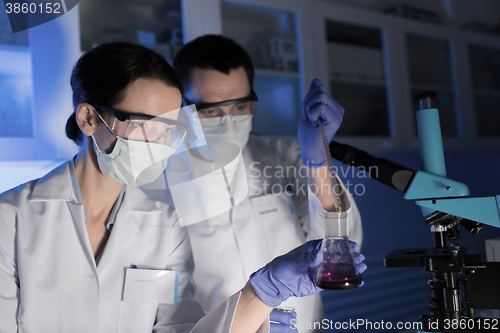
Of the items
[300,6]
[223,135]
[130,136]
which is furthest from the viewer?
[300,6]

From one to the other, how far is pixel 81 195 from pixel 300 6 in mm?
1603

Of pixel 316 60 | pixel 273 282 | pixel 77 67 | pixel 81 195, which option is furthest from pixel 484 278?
pixel 316 60

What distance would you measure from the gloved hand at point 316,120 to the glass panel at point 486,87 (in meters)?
2.21

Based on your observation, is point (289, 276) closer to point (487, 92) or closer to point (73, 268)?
point (73, 268)

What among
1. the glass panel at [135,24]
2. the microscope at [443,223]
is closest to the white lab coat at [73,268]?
the microscope at [443,223]

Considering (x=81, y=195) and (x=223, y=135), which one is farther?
(x=223, y=135)

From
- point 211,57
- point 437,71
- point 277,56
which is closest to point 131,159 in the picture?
point 211,57

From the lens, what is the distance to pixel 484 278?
0.90 m

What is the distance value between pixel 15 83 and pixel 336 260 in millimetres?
1277

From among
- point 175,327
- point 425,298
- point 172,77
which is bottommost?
point 425,298

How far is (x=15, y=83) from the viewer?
135 cm

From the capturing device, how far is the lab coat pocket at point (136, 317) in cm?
109

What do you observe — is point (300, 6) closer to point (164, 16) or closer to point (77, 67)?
point (164, 16)

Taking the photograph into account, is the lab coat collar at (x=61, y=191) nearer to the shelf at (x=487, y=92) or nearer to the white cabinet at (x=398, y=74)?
the white cabinet at (x=398, y=74)
